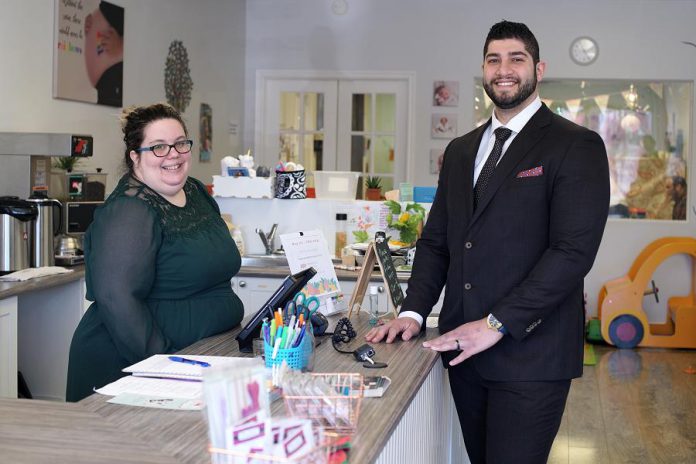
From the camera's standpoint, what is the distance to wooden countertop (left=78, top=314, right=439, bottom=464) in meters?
1.66

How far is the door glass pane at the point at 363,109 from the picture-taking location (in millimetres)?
8414

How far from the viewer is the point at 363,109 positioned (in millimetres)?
8422

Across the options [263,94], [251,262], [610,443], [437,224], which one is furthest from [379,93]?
[437,224]

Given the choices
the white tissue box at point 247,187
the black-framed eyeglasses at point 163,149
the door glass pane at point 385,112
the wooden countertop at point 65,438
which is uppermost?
the door glass pane at point 385,112

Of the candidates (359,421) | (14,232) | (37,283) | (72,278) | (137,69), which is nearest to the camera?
(359,421)

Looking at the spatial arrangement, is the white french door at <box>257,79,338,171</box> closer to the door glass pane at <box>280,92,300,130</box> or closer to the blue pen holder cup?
the door glass pane at <box>280,92,300,130</box>

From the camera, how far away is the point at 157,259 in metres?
2.55

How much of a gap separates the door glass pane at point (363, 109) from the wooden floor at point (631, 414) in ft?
10.2

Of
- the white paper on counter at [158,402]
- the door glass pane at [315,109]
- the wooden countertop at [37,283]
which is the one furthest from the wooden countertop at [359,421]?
the door glass pane at [315,109]

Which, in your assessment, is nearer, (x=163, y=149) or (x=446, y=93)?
(x=163, y=149)

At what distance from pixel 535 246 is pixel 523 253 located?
0.04 m

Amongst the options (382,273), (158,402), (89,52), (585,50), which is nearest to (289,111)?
(585,50)

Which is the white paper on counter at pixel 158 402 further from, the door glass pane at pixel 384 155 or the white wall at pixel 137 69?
the door glass pane at pixel 384 155

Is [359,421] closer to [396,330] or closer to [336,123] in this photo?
[396,330]
